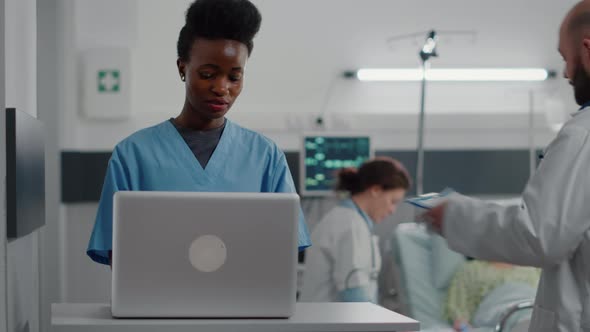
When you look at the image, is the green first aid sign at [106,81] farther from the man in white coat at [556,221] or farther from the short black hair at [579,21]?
the short black hair at [579,21]

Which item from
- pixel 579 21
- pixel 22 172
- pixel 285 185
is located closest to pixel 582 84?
pixel 579 21

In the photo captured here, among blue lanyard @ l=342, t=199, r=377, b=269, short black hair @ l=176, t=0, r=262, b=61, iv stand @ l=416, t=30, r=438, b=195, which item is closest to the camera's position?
short black hair @ l=176, t=0, r=262, b=61

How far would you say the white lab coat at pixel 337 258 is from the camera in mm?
3758

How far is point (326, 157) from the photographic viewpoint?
4.79 meters

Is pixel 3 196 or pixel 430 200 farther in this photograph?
pixel 430 200

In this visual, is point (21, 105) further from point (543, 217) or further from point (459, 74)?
point (459, 74)

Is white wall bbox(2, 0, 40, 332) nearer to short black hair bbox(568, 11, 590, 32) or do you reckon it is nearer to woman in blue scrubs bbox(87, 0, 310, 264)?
woman in blue scrubs bbox(87, 0, 310, 264)

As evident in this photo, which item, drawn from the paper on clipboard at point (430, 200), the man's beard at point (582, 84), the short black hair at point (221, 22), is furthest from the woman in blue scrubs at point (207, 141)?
the man's beard at point (582, 84)

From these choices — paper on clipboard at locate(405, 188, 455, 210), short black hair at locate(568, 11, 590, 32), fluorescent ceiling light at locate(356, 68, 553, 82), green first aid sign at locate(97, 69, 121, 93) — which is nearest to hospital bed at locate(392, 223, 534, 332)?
fluorescent ceiling light at locate(356, 68, 553, 82)

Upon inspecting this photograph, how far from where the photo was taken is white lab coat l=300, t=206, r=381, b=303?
3.76 metres

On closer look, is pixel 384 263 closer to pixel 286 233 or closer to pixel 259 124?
pixel 259 124

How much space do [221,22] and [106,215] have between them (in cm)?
51

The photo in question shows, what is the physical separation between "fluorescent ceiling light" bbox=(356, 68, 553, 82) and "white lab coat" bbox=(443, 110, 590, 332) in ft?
10.5

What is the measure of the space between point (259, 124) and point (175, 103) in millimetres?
461
